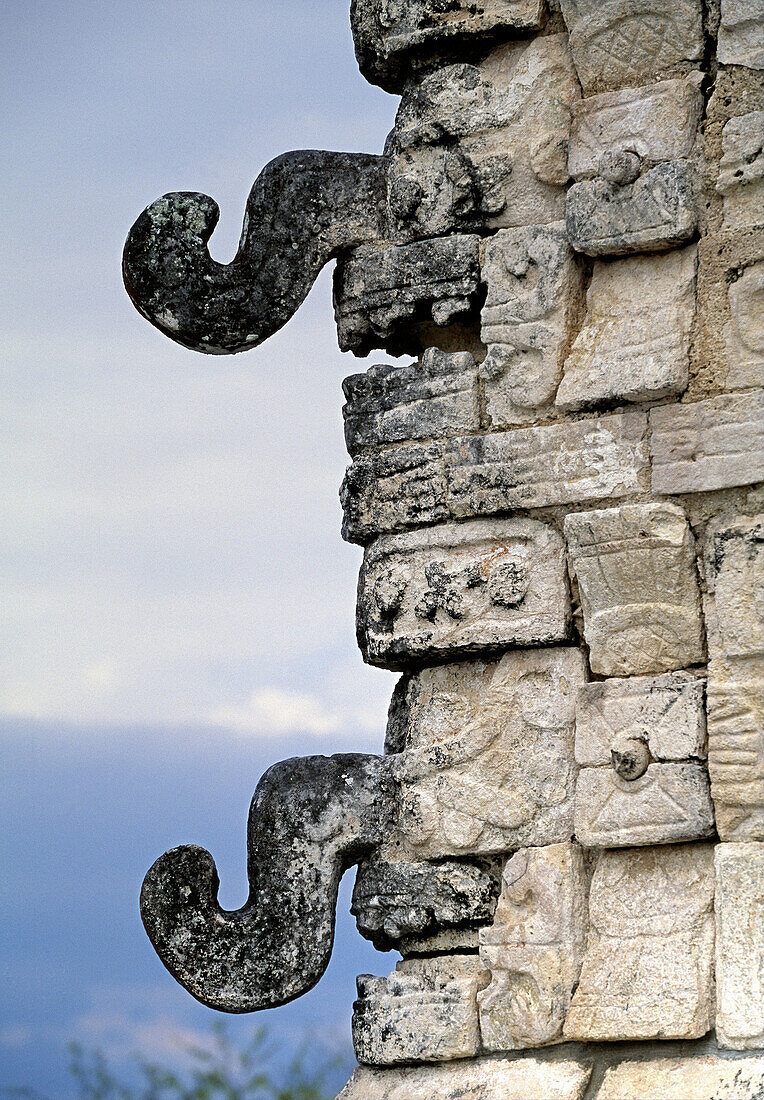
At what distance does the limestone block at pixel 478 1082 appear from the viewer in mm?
3844

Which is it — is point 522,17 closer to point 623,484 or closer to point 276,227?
point 276,227

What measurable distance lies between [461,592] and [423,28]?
4.91 ft

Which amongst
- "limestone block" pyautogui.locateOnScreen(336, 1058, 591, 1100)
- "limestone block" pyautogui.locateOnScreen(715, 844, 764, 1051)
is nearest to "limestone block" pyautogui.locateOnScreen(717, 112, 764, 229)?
"limestone block" pyautogui.locateOnScreen(715, 844, 764, 1051)

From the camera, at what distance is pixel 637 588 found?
4.06 m

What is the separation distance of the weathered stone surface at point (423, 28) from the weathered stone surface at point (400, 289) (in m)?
0.52

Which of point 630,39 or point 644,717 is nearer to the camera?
point 644,717

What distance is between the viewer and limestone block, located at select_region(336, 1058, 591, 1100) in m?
3.84

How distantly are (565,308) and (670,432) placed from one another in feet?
1.50

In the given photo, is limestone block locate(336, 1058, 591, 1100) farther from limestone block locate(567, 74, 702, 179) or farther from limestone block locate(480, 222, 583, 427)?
limestone block locate(567, 74, 702, 179)

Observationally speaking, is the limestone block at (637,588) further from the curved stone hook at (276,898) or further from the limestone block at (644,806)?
the curved stone hook at (276,898)

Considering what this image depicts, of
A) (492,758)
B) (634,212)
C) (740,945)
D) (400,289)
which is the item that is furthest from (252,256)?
(740,945)

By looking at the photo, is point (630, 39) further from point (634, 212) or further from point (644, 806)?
point (644, 806)

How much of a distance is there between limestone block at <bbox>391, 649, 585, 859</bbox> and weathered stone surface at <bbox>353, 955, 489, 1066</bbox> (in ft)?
0.92

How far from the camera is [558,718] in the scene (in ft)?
13.6
